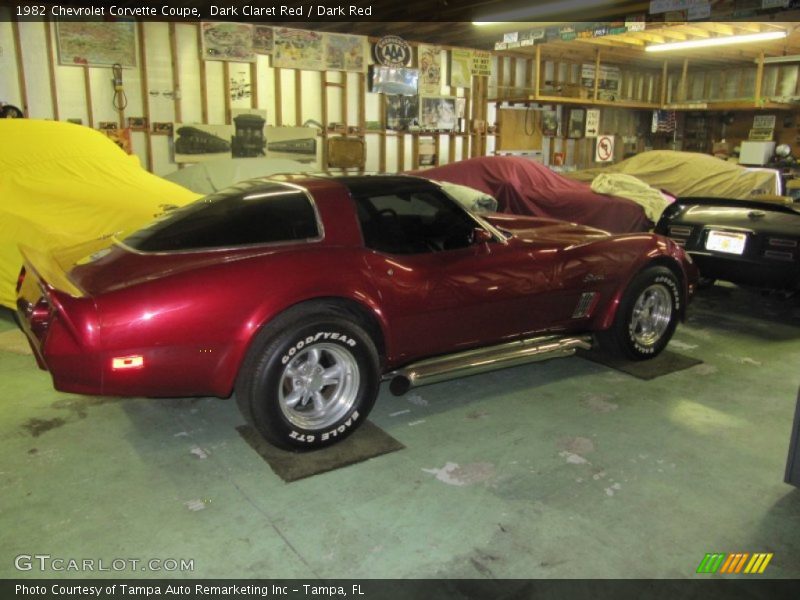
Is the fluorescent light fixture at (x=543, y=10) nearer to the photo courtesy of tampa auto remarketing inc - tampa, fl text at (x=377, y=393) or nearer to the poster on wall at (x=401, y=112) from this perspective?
the photo courtesy of tampa auto remarketing inc - tampa, fl text at (x=377, y=393)

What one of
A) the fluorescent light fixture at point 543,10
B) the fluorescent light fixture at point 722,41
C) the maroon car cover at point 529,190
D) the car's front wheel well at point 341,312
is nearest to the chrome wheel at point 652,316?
the car's front wheel well at point 341,312

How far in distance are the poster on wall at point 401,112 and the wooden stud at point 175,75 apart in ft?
13.4

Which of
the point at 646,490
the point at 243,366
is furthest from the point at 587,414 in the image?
the point at 243,366

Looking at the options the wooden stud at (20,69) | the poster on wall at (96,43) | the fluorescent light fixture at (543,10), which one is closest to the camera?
the wooden stud at (20,69)

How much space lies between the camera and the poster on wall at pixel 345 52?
11828mm

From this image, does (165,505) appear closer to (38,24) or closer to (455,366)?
(455,366)

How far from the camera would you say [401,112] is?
42.4 feet

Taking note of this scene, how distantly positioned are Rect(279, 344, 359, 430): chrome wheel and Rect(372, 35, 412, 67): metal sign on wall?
10.2 meters

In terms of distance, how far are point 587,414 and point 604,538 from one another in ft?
4.40

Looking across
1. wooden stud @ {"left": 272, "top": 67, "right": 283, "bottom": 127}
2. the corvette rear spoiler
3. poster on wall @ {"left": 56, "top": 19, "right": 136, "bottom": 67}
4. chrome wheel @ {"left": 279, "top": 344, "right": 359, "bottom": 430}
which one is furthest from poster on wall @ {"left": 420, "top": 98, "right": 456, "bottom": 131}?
chrome wheel @ {"left": 279, "top": 344, "right": 359, "bottom": 430}

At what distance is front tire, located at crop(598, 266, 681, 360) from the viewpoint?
460 cm

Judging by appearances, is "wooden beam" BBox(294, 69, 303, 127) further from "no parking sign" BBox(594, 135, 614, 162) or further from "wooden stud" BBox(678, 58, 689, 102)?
"wooden stud" BBox(678, 58, 689, 102)

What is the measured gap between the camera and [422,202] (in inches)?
157

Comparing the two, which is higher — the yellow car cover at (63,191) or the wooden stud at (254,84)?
the wooden stud at (254,84)
